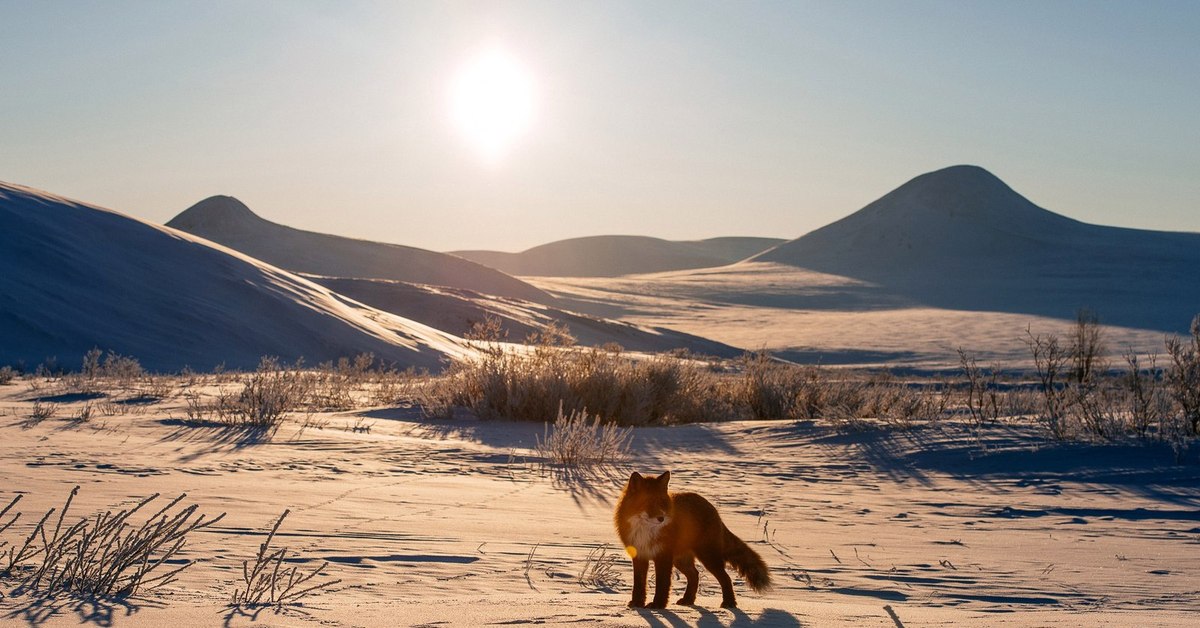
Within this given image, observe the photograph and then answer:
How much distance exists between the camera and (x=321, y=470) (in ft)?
23.9

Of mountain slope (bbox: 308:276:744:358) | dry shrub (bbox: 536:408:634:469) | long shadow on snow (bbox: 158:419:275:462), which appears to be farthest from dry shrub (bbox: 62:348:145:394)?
mountain slope (bbox: 308:276:744:358)

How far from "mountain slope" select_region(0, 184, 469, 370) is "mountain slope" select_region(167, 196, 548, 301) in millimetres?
33395

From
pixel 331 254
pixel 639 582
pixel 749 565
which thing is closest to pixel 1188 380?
pixel 749 565

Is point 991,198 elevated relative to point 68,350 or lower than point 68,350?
elevated

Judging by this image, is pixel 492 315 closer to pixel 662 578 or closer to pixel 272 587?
pixel 662 578

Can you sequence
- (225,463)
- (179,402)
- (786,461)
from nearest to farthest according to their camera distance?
(225,463) → (786,461) → (179,402)

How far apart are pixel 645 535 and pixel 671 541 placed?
0.38ft

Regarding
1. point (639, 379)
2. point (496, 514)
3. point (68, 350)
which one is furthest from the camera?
point (68, 350)

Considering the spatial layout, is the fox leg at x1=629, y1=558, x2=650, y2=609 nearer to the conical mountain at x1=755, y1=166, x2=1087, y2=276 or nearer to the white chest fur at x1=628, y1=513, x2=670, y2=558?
the white chest fur at x1=628, y1=513, x2=670, y2=558

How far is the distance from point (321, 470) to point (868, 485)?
150 inches

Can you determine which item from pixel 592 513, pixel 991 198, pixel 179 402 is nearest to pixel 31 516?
pixel 592 513

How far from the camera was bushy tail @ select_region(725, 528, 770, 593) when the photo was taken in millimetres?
3760

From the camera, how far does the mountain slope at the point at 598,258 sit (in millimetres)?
149625

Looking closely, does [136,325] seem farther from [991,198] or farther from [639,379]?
[991,198]
